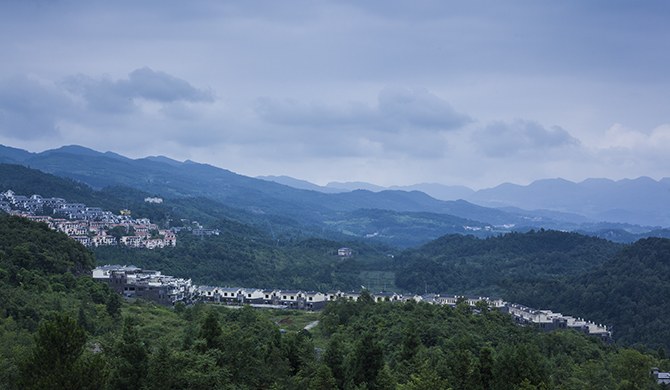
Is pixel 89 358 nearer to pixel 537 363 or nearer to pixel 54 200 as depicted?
pixel 537 363

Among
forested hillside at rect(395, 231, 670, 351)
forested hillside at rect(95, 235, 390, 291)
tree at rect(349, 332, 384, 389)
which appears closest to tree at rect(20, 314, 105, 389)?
tree at rect(349, 332, 384, 389)

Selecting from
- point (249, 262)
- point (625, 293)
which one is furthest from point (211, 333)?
point (249, 262)

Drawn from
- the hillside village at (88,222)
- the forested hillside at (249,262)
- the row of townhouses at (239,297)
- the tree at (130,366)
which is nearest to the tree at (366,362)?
the tree at (130,366)

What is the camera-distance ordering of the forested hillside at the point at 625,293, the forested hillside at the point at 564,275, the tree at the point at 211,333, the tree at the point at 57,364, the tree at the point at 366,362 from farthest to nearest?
the forested hillside at the point at 564,275, the forested hillside at the point at 625,293, the tree at the point at 366,362, the tree at the point at 211,333, the tree at the point at 57,364

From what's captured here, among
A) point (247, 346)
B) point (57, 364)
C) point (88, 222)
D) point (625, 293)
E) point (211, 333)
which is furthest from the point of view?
point (88, 222)

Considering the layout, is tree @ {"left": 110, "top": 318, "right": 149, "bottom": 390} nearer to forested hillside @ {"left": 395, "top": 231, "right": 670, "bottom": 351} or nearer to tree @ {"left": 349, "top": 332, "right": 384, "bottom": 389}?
tree @ {"left": 349, "top": 332, "right": 384, "bottom": 389}

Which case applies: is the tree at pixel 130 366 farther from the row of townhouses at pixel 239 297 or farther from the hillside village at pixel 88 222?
the hillside village at pixel 88 222

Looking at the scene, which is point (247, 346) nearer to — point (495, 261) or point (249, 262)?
point (249, 262)
